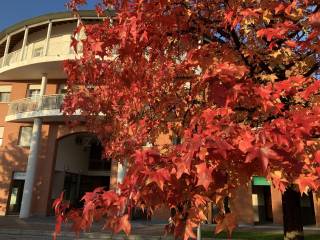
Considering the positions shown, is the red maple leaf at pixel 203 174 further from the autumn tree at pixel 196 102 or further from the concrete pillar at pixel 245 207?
the concrete pillar at pixel 245 207

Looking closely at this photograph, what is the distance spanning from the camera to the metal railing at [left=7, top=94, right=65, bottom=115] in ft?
76.3

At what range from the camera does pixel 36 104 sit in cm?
2406

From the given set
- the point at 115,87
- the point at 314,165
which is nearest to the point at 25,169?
the point at 115,87

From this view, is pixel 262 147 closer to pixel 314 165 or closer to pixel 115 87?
pixel 314 165

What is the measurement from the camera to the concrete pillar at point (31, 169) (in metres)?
22.6

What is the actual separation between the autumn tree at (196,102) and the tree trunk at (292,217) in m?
0.03

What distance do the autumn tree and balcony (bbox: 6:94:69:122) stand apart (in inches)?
631

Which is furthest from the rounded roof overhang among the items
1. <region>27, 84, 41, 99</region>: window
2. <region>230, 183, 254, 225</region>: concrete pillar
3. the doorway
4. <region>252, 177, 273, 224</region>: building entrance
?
<region>252, 177, 273, 224</region>: building entrance

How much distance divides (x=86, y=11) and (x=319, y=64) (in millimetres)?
18845

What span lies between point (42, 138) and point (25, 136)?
1406mm

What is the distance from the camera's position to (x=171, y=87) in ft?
18.9

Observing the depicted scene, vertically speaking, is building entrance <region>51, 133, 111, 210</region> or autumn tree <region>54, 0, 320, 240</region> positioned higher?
building entrance <region>51, 133, 111, 210</region>

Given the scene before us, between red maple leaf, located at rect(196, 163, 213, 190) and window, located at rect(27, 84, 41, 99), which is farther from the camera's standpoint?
window, located at rect(27, 84, 41, 99)

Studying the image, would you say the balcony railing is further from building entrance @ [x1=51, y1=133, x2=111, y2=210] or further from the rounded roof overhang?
building entrance @ [x1=51, y1=133, x2=111, y2=210]
